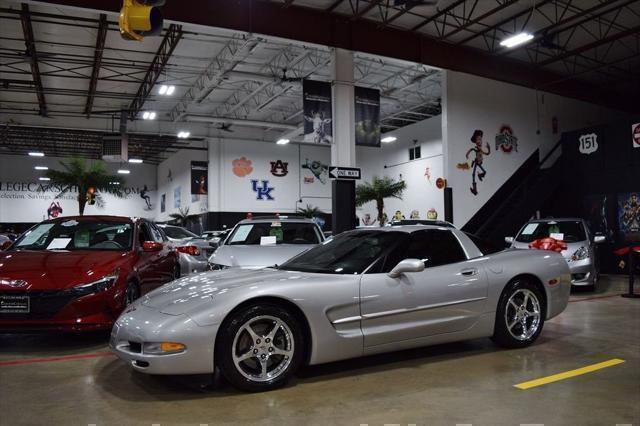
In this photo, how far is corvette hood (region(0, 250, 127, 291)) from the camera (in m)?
5.00

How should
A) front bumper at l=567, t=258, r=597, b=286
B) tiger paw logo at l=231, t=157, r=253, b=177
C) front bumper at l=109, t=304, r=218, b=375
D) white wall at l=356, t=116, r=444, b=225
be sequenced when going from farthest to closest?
1. tiger paw logo at l=231, t=157, r=253, b=177
2. white wall at l=356, t=116, r=444, b=225
3. front bumper at l=567, t=258, r=597, b=286
4. front bumper at l=109, t=304, r=218, b=375

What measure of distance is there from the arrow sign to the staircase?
4.63 metres

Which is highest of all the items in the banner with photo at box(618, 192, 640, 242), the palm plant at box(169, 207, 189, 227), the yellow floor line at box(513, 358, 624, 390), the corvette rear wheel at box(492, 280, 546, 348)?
the palm plant at box(169, 207, 189, 227)

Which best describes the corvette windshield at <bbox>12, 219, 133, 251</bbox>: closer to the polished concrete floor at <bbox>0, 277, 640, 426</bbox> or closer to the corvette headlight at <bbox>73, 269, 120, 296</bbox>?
the corvette headlight at <bbox>73, 269, 120, 296</bbox>

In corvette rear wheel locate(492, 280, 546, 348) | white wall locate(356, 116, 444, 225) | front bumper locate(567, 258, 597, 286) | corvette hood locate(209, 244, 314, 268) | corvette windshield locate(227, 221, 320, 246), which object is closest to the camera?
corvette rear wheel locate(492, 280, 546, 348)

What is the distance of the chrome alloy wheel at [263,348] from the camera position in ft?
12.1

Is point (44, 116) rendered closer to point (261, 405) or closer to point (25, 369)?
point (25, 369)

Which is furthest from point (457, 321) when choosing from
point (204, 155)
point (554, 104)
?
point (204, 155)

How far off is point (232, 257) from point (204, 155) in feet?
76.4

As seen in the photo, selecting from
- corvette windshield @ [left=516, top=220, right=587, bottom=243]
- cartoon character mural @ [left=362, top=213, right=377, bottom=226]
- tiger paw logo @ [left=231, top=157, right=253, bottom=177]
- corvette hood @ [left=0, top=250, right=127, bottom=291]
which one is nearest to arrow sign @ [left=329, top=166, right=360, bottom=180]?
corvette windshield @ [left=516, top=220, right=587, bottom=243]

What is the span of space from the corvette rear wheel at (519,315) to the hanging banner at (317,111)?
Result: 29.1 ft

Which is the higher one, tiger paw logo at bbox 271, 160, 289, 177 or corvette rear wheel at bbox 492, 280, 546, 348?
tiger paw logo at bbox 271, 160, 289, 177

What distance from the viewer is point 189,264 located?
10352 mm

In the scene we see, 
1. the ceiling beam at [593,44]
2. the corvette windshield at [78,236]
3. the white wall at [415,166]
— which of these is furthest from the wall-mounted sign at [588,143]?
the corvette windshield at [78,236]
